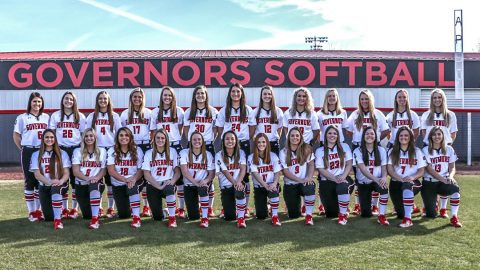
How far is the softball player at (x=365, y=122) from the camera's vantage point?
6.46 meters

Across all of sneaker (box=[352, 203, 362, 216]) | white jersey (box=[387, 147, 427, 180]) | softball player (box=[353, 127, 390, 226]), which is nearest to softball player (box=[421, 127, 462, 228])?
white jersey (box=[387, 147, 427, 180])

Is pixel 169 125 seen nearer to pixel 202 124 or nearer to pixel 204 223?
pixel 202 124

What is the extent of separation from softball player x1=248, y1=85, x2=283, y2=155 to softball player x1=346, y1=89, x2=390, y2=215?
3.69 ft

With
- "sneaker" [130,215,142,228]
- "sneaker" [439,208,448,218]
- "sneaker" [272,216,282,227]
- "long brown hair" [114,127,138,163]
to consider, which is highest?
"long brown hair" [114,127,138,163]

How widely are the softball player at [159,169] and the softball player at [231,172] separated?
0.61m

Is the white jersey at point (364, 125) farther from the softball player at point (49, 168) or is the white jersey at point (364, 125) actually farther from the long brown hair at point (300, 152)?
the softball player at point (49, 168)

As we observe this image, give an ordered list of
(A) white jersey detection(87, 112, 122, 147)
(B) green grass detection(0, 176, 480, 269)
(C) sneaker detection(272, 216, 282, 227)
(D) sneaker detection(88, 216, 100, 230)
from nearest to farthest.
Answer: (B) green grass detection(0, 176, 480, 269) → (D) sneaker detection(88, 216, 100, 230) → (C) sneaker detection(272, 216, 282, 227) → (A) white jersey detection(87, 112, 122, 147)

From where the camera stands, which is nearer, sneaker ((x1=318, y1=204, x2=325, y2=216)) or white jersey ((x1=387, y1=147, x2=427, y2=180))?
white jersey ((x1=387, y1=147, x2=427, y2=180))

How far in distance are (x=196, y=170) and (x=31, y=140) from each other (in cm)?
239

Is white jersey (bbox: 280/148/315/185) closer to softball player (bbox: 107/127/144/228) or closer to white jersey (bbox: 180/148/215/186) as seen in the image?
white jersey (bbox: 180/148/215/186)

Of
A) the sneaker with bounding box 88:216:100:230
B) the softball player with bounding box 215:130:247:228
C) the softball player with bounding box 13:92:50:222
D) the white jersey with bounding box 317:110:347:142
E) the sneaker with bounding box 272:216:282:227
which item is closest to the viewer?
the sneaker with bounding box 88:216:100:230

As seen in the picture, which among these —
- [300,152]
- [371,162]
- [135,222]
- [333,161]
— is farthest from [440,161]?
[135,222]

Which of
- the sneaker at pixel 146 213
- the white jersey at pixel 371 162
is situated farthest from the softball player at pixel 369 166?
the sneaker at pixel 146 213

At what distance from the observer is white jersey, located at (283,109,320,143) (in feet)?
21.2
